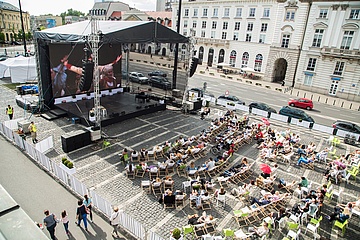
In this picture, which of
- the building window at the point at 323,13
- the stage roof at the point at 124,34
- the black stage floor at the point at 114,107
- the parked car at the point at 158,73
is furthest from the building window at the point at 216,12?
the black stage floor at the point at 114,107

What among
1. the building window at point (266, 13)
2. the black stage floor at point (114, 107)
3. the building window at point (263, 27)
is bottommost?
the black stage floor at point (114, 107)

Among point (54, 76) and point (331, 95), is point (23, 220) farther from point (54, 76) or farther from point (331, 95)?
point (331, 95)

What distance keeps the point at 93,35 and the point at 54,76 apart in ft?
26.9

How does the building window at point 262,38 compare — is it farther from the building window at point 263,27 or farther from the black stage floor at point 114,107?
the black stage floor at point 114,107

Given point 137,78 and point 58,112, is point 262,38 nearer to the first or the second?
point 137,78

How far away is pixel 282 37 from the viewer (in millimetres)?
41375

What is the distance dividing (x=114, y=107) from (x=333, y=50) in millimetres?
32039

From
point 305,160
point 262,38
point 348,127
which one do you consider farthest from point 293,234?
point 262,38

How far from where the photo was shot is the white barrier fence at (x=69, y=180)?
830 cm

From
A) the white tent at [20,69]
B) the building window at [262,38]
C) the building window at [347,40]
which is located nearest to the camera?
the white tent at [20,69]

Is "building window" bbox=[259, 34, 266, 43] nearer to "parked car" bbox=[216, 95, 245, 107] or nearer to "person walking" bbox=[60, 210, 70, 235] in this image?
"parked car" bbox=[216, 95, 245, 107]

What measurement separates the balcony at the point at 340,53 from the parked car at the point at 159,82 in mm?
24878

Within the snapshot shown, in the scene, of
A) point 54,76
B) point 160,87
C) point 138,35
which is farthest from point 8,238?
point 160,87

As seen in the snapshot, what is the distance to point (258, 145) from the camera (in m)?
16.8
